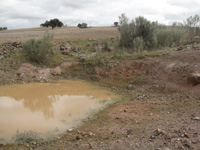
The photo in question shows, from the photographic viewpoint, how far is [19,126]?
569 centimetres

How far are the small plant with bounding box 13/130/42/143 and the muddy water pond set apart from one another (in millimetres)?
165

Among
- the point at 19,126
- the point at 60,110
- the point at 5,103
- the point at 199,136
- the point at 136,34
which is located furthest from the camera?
the point at 136,34

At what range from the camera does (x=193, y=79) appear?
8.05m

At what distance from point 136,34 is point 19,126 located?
1225cm

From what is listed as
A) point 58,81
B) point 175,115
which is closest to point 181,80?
point 175,115

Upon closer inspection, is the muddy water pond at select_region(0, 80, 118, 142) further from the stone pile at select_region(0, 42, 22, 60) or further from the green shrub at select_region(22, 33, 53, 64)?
the stone pile at select_region(0, 42, 22, 60)

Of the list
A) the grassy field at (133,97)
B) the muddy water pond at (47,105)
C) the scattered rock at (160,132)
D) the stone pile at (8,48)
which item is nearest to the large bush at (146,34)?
the grassy field at (133,97)

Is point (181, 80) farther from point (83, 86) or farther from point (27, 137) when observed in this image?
point (27, 137)

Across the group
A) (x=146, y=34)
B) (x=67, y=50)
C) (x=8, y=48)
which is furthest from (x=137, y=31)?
Result: (x=8, y=48)

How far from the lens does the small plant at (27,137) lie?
15.9ft

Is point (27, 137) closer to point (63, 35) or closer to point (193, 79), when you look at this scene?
point (193, 79)

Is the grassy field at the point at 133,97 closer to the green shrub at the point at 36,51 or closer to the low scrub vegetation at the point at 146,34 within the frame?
the green shrub at the point at 36,51

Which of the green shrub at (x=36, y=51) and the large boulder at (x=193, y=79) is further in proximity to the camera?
the green shrub at (x=36, y=51)

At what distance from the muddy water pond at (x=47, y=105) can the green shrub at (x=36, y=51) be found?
8.15ft
